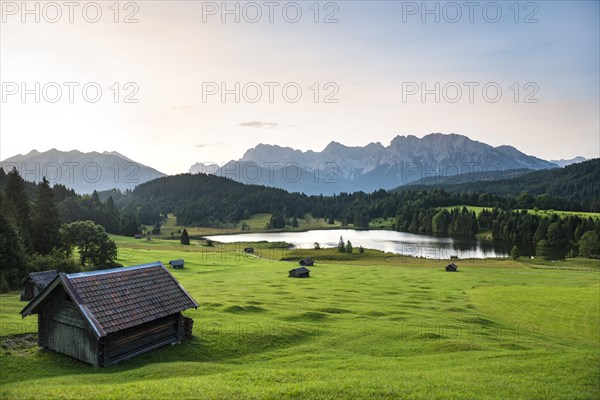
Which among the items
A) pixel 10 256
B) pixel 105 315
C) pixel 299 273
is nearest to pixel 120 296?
pixel 105 315

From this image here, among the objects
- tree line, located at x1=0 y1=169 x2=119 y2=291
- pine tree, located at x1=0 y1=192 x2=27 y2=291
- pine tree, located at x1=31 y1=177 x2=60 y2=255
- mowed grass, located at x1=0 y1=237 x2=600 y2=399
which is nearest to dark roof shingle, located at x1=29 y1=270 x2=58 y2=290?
mowed grass, located at x1=0 y1=237 x2=600 y2=399

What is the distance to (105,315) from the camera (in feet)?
79.7

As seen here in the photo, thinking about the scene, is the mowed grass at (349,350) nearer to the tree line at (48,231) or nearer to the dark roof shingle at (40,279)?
the dark roof shingle at (40,279)

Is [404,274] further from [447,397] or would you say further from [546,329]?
[447,397]

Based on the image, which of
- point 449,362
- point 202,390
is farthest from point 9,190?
point 449,362

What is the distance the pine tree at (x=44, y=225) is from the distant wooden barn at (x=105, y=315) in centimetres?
6636

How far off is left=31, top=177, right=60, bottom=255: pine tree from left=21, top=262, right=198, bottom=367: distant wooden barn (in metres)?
66.4

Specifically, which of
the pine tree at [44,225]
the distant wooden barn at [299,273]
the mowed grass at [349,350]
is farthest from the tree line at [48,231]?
A: the distant wooden barn at [299,273]

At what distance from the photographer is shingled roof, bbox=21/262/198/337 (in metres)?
24.1

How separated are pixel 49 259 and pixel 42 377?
5299 centimetres

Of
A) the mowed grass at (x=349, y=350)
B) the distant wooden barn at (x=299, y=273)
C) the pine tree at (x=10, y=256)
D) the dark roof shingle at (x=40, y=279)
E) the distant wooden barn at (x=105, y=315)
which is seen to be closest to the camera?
the mowed grass at (x=349, y=350)

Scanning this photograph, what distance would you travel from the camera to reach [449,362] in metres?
26.6

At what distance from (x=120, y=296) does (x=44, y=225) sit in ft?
233

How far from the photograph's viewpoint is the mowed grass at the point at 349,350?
19141 mm
